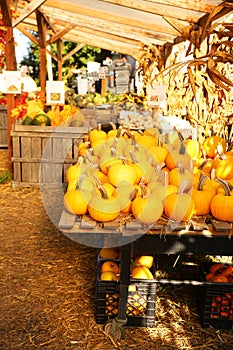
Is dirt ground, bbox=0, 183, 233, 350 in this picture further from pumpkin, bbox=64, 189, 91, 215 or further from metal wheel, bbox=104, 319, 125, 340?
pumpkin, bbox=64, 189, 91, 215

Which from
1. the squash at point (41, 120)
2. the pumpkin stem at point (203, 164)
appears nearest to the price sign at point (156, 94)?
the squash at point (41, 120)

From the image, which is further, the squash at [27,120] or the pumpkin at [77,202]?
the squash at [27,120]

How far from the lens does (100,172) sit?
103 inches

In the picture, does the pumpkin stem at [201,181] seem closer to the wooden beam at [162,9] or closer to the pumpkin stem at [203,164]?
the pumpkin stem at [203,164]

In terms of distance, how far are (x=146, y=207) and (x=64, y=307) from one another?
1.09 m

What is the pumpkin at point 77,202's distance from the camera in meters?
2.25

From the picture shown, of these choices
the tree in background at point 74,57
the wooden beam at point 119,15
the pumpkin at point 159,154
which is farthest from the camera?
the tree in background at point 74,57

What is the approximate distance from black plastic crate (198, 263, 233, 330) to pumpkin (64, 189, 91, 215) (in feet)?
2.91

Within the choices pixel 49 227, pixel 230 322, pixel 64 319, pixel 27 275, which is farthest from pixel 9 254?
pixel 230 322

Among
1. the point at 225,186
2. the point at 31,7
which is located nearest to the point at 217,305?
the point at 225,186

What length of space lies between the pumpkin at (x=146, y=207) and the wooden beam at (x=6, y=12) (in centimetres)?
400

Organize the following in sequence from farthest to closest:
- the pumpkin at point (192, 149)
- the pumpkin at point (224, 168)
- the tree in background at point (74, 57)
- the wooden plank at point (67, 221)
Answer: the tree in background at point (74, 57)
the pumpkin at point (192, 149)
the pumpkin at point (224, 168)
the wooden plank at point (67, 221)

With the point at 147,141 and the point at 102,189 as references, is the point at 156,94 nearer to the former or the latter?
the point at 147,141

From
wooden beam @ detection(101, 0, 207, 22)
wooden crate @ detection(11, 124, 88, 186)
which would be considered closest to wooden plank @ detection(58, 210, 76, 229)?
wooden crate @ detection(11, 124, 88, 186)
